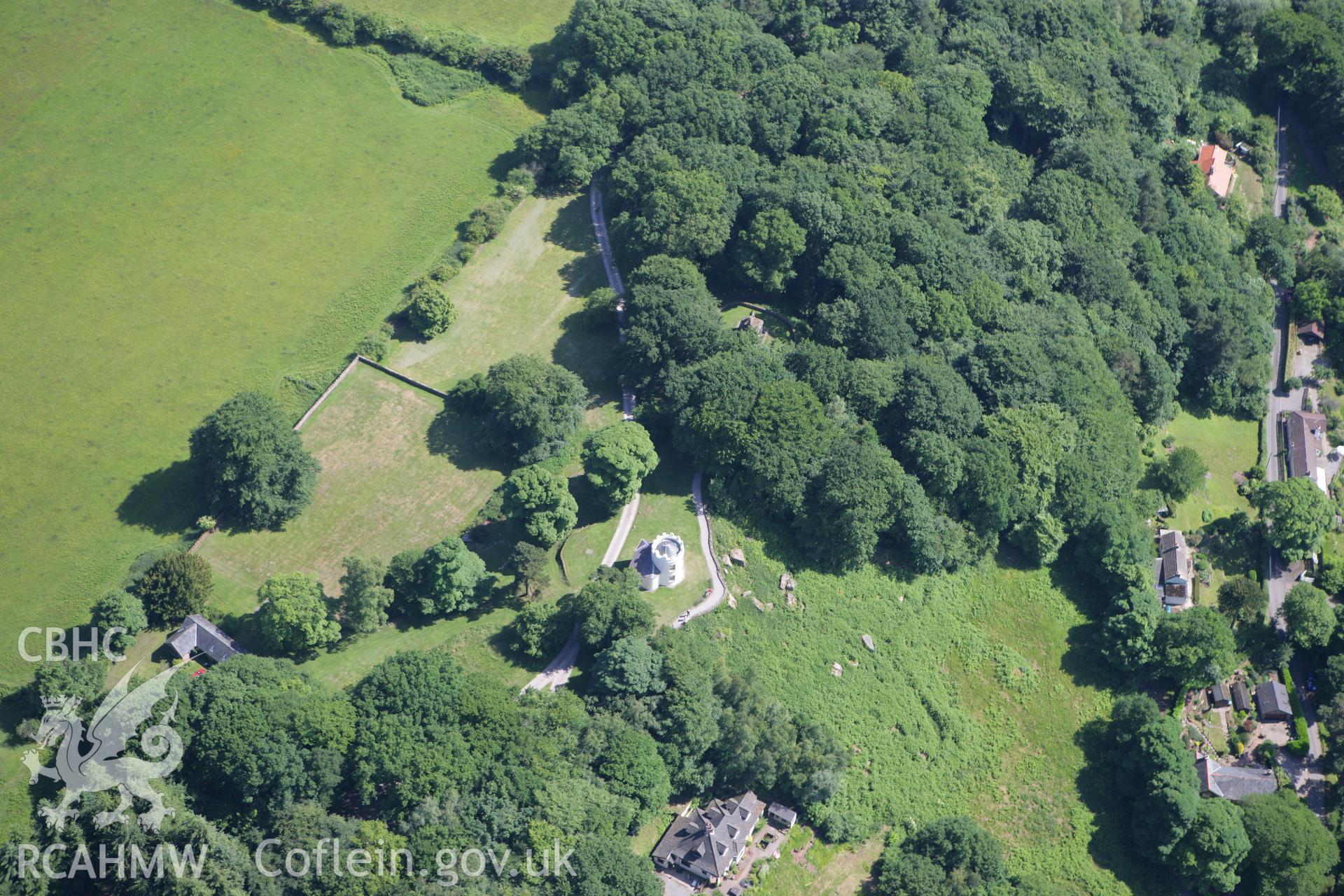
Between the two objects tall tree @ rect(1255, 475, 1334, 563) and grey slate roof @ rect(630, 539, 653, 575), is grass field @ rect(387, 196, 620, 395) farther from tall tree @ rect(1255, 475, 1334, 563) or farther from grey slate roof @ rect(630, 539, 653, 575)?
tall tree @ rect(1255, 475, 1334, 563)

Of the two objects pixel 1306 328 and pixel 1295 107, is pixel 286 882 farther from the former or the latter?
pixel 1295 107

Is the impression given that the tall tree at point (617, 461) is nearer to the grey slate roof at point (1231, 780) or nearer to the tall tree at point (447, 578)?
the tall tree at point (447, 578)

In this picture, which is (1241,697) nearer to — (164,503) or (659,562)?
(659,562)

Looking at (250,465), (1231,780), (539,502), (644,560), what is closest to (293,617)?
(250,465)

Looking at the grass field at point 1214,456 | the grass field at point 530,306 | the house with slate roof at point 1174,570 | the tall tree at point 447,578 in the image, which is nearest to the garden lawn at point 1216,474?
the grass field at point 1214,456

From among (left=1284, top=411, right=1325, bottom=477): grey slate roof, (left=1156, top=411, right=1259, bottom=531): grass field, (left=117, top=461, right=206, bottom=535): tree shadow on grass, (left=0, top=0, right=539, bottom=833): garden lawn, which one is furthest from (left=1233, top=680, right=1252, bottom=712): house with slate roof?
(left=117, top=461, right=206, bottom=535): tree shadow on grass

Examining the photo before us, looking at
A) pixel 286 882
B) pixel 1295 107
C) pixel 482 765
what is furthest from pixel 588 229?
pixel 1295 107
